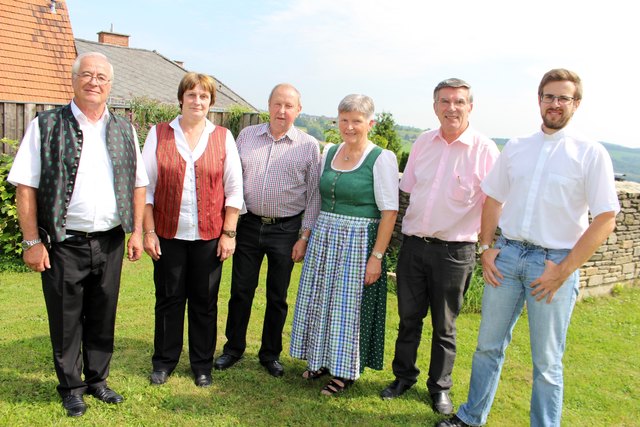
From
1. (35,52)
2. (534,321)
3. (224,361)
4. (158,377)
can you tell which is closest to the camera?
(534,321)

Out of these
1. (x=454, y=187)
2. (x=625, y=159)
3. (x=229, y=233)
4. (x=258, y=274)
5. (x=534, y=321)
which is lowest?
(x=258, y=274)

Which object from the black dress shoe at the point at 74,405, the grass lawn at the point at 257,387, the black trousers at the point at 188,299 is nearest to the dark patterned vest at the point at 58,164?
the black trousers at the point at 188,299

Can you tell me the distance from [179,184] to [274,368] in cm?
158

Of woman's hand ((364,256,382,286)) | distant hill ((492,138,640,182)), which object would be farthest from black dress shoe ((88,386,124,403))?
distant hill ((492,138,640,182))

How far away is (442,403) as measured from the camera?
3.52m

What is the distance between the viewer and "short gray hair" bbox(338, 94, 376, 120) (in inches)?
130

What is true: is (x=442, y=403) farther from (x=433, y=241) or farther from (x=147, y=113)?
(x=147, y=113)

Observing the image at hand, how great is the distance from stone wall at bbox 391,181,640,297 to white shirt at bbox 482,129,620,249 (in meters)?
4.32

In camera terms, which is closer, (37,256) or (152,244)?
(37,256)

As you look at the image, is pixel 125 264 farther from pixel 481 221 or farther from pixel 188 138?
pixel 481 221

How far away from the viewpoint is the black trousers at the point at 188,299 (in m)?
3.50

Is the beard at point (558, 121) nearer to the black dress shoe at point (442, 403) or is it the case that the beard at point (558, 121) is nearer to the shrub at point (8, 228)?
the black dress shoe at point (442, 403)

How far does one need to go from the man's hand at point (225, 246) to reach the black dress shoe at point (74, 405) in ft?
4.05

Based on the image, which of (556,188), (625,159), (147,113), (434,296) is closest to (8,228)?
(147,113)
